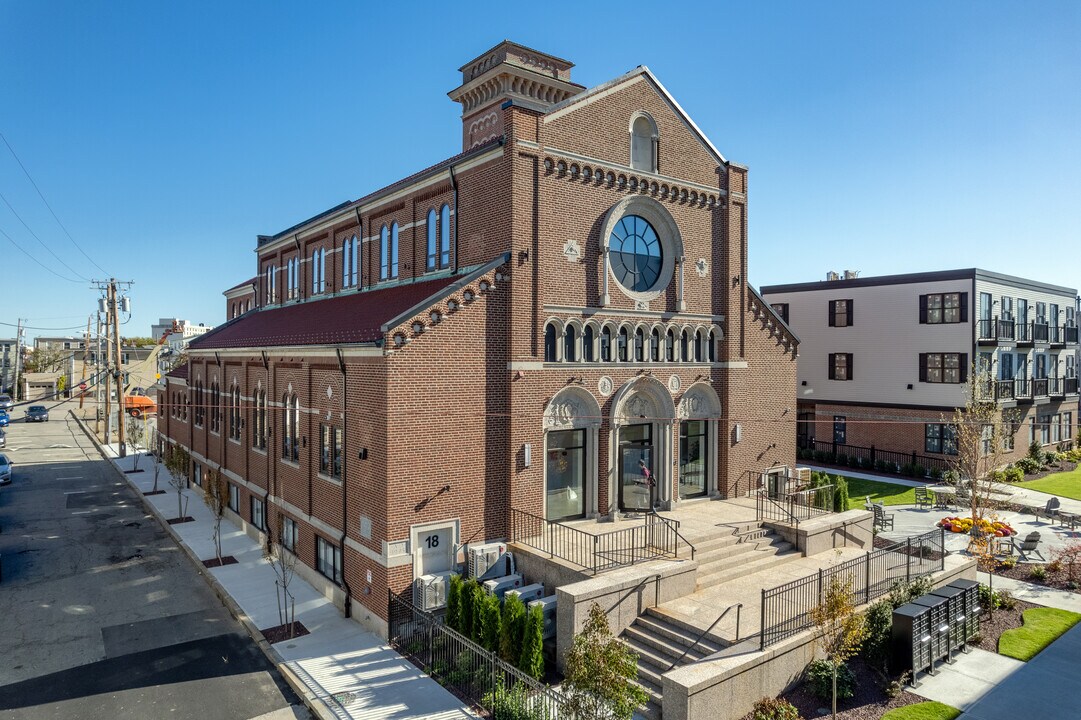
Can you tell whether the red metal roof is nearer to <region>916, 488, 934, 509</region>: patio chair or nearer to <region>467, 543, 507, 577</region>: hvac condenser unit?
<region>467, 543, 507, 577</region>: hvac condenser unit

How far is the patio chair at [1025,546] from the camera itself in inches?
797

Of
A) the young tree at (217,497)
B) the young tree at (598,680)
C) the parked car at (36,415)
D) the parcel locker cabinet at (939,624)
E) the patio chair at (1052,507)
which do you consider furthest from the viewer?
the parked car at (36,415)

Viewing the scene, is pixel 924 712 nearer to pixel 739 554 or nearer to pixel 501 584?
pixel 739 554

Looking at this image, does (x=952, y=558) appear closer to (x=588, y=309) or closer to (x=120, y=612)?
(x=588, y=309)

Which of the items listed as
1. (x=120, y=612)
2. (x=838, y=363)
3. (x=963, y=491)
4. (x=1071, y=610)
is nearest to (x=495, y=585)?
(x=120, y=612)

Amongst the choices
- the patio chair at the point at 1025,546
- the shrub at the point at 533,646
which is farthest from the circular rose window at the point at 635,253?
the patio chair at the point at 1025,546

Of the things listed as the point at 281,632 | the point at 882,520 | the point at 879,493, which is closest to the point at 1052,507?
the point at 879,493

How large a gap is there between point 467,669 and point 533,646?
4.77 ft

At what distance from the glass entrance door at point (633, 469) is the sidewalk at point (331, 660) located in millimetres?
8305

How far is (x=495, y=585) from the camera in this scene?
51.0 feet

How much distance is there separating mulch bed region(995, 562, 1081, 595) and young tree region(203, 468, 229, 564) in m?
24.4

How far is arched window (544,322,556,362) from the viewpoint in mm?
18344

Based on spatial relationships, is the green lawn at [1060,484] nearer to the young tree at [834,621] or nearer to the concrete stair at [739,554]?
the concrete stair at [739,554]

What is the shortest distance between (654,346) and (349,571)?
11.1 m
